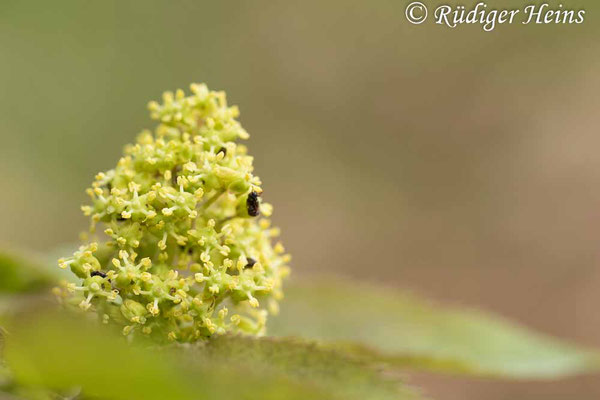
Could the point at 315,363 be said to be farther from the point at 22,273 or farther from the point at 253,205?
the point at 22,273

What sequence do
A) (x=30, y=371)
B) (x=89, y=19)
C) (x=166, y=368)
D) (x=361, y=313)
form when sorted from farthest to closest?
(x=89, y=19) → (x=361, y=313) → (x=30, y=371) → (x=166, y=368)

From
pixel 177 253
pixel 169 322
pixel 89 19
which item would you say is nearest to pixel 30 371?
pixel 169 322

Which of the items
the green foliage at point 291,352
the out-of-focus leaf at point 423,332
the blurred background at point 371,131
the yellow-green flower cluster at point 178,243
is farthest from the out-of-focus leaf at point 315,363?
the blurred background at point 371,131

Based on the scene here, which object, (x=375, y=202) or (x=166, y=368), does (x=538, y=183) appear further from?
(x=166, y=368)

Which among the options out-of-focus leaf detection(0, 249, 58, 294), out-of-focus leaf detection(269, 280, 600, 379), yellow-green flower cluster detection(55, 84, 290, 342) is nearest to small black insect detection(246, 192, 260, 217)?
yellow-green flower cluster detection(55, 84, 290, 342)

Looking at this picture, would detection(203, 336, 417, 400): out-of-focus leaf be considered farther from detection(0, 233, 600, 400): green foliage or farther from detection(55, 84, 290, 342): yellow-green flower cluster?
detection(55, 84, 290, 342): yellow-green flower cluster

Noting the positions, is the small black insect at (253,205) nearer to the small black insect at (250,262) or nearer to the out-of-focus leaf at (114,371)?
the small black insect at (250,262)

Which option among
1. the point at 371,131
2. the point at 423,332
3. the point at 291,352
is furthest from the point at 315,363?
the point at 371,131
